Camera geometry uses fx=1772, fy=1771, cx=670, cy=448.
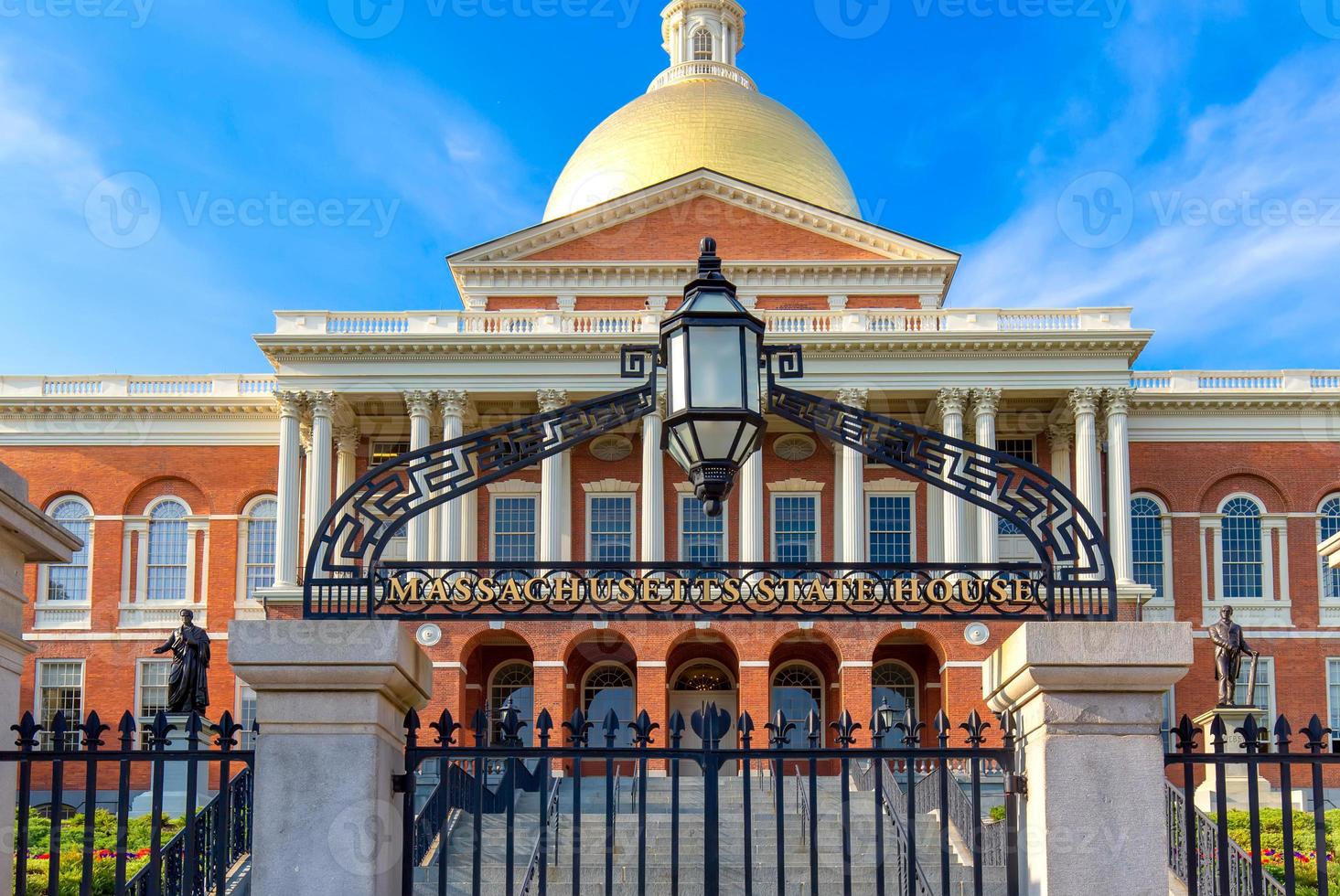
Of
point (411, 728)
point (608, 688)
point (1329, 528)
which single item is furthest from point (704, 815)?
point (1329, 528)

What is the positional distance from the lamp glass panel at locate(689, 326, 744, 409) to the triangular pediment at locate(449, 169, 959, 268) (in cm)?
4308

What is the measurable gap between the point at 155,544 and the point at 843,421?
45.5 meters

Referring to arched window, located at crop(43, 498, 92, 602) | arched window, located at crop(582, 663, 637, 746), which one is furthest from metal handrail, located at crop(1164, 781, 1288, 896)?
arched window, located at crop(43, 498, 92, 602)

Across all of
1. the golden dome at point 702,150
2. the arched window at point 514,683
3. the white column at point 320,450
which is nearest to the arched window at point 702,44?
the golden dome at point 702,150

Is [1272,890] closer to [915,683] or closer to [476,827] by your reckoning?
[476,827]

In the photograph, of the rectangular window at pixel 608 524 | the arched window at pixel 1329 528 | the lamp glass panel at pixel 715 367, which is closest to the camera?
the lamp glass panel at pixel 715 367

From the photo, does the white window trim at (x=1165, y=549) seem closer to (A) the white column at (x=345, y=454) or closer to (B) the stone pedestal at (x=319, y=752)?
(A) the white column at (x=345, y=454)

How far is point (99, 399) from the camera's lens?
50.5 metres

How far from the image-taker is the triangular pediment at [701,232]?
5041cm

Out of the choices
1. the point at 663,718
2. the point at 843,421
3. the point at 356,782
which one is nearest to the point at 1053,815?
the point at 843,421

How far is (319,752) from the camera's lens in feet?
23.3

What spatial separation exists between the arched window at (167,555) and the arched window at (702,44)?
25858mm

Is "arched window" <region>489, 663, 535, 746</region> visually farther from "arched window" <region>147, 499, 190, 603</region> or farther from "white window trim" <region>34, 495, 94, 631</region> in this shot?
"white window trim" <region>34, 495, 94, 631</region>

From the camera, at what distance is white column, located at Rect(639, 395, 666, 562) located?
46469 millimetres
